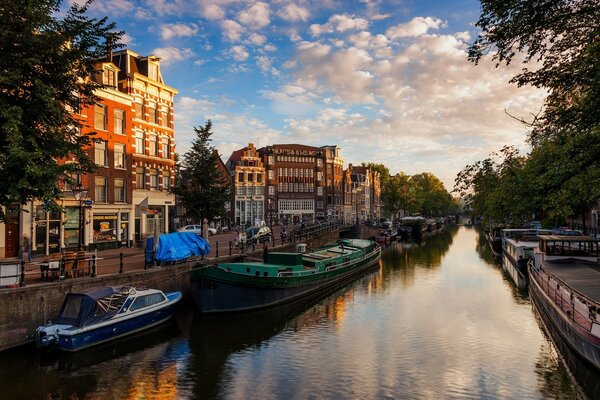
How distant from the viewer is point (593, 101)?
35.0ft

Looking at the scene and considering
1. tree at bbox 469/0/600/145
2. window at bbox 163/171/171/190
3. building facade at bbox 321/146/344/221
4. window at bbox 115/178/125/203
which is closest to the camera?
tree at bbox 469/0/600/145

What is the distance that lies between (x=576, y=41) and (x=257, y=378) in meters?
15.0

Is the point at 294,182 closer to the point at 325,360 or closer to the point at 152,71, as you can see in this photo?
the point at 152,71

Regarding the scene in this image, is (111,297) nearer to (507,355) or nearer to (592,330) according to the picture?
(507,355)

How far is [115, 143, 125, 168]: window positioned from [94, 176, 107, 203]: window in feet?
6.31

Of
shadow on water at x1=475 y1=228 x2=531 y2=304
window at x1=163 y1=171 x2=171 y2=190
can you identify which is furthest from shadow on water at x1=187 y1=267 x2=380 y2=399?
window at x1=163 y1=171 x2=171 y2=190

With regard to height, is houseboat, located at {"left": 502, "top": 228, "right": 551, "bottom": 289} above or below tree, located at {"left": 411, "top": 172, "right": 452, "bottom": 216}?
below

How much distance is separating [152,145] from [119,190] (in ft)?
20.4

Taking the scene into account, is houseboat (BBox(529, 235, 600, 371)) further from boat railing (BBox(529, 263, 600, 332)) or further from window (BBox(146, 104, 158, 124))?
window (BBox(146, 104, 158, 124))

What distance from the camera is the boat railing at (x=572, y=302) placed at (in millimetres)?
15530

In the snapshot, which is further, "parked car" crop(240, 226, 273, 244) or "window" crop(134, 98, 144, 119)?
"parked car" crop(240, 226, 273, 244)

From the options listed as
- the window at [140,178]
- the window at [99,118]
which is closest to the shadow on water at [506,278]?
the window at [140,178]

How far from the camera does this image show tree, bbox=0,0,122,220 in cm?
Result: 1509

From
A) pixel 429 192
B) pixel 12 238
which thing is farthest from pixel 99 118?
pixel 429 192
